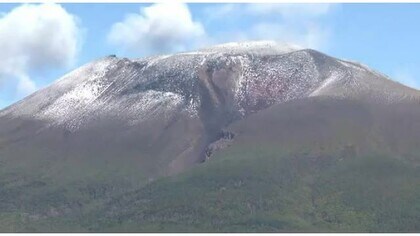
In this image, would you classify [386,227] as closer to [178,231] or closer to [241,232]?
[241,232]

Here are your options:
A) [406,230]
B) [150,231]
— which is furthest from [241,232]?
[406,230]

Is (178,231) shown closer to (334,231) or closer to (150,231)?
(150,231)

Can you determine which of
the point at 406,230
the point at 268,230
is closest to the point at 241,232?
the point at 268,230

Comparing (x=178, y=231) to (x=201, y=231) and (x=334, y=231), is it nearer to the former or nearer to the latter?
(x=201, y=231)

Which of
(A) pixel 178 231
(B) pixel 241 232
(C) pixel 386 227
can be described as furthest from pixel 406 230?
(A) pixel 178 231

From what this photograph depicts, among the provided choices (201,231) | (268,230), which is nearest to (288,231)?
(268,230)

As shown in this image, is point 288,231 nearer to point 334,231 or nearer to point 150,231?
point 334,231
